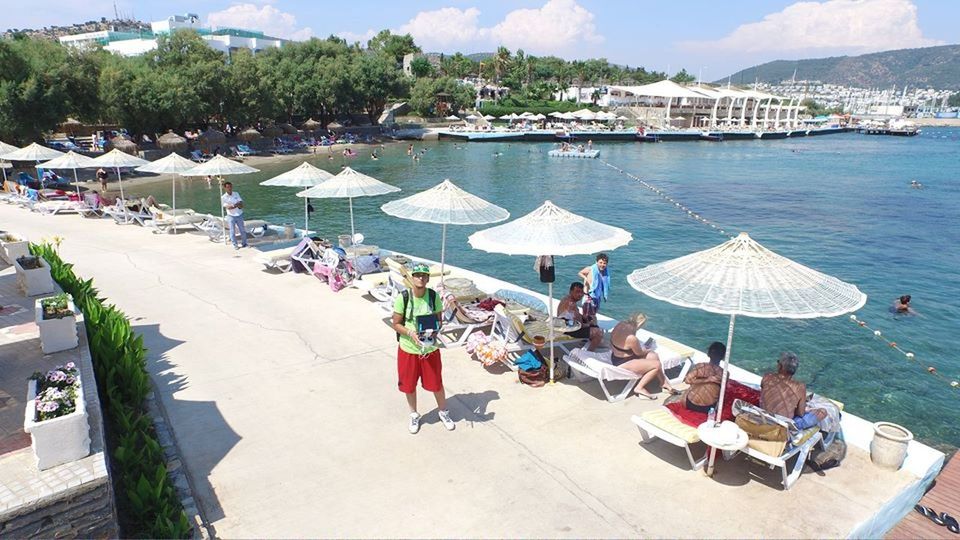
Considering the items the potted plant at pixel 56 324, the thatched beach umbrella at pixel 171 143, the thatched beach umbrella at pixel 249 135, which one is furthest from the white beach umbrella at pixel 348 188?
the thatched beach umbrella at pixel 249 135

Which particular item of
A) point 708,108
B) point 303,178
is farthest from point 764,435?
point 708,108

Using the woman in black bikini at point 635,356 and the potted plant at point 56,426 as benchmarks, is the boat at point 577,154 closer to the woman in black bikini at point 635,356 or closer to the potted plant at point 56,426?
the woman in black bikini at point 635,356

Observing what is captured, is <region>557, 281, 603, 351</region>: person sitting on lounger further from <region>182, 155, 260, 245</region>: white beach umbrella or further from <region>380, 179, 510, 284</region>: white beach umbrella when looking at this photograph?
<region>182, 155, 260, 245</region>: white beach umbrella

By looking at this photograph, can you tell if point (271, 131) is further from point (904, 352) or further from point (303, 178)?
point (904, 352)

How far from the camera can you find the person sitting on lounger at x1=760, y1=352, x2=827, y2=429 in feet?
19.5

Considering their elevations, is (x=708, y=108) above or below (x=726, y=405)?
above

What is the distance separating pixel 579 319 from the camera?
341 inches

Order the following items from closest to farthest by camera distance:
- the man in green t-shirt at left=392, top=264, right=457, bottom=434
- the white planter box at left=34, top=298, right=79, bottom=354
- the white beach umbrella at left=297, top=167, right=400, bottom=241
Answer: the man in green t-shirt at left=392, top=264, right=457, bottom=434 < the white planter box at left=34, top=298, right=79, bottom=354 < the white beach umbrella at left=297, top=167, right=400, bottom=241

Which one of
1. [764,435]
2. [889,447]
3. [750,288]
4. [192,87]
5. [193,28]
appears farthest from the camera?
[193,28]

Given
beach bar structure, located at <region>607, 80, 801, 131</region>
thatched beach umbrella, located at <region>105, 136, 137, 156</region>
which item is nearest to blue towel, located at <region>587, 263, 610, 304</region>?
thatched beach umbrella, located at <region>105, 136, 137, 156</region>

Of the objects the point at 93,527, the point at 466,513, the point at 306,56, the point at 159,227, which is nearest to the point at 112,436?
the point at 93,527

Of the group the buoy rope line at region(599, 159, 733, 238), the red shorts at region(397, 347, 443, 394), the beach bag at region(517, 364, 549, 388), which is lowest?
the buoy rope line at region(599, 159, 733, 238)

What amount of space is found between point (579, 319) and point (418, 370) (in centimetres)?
312

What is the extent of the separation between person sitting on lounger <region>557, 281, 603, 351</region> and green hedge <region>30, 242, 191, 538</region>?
18.0 ft
